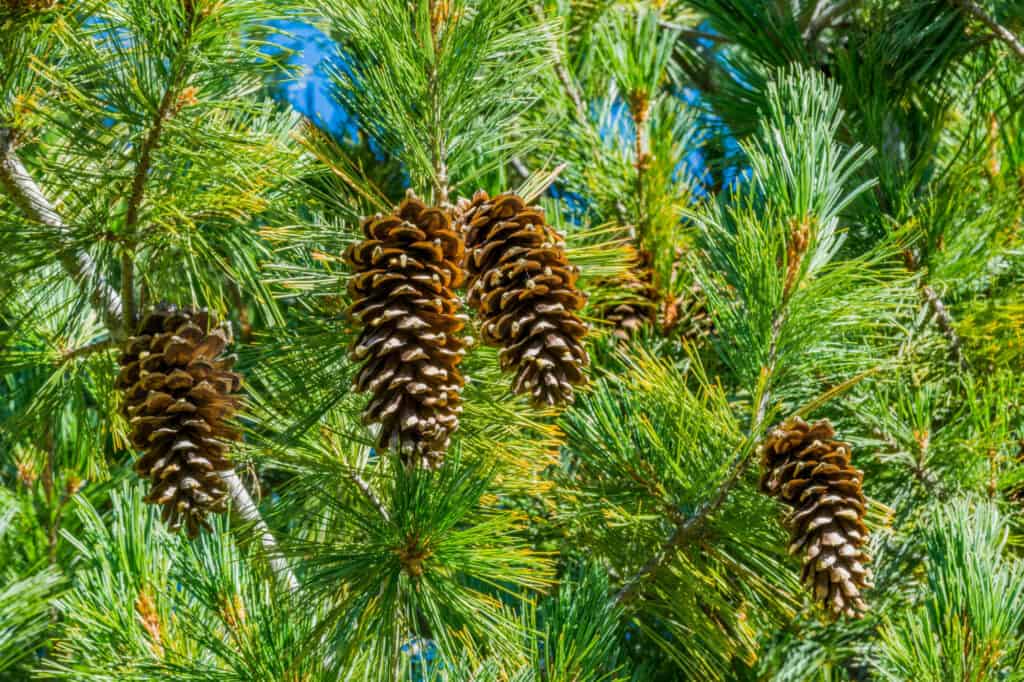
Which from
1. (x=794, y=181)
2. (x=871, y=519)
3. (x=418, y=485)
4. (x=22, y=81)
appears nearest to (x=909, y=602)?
(x=871, y=519)

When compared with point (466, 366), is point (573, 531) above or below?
below

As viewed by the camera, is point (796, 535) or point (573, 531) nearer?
point (796, 535)

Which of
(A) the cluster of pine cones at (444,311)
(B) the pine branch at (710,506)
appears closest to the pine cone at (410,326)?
(A) the cluster of pine cones at (444,311)

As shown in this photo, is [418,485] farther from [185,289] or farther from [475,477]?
[185,289]

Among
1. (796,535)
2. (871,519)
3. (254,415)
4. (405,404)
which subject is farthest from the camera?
(871,519)

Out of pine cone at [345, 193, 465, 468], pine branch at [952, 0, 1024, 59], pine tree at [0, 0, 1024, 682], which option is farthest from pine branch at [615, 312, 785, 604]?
pine branch at [952, 0, 1024, 59]

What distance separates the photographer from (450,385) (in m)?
1.03

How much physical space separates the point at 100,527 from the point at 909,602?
1.02m

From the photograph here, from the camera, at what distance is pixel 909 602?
1.51 metres

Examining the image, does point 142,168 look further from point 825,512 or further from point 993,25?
point 993,25

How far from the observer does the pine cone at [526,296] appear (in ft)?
3.48

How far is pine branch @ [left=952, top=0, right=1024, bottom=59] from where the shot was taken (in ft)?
5.38

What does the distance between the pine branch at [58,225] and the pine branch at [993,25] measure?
1.22m

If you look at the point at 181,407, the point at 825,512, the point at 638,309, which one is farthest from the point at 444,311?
the point at 638,309
